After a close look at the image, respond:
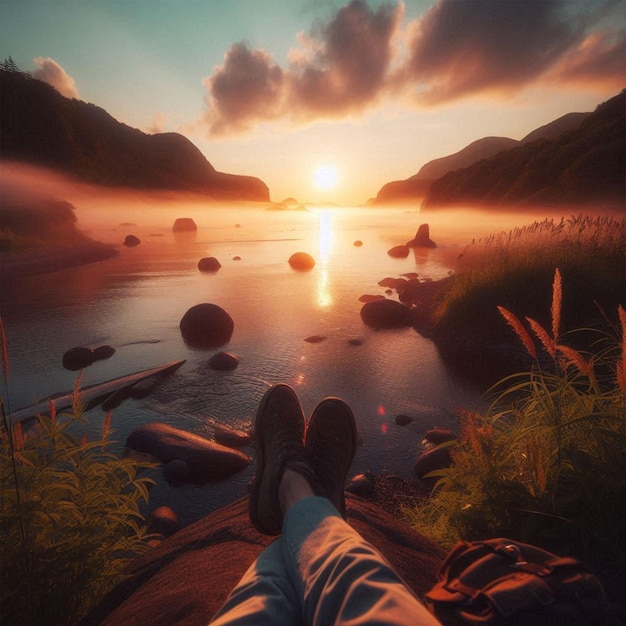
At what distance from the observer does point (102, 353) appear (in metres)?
8.84

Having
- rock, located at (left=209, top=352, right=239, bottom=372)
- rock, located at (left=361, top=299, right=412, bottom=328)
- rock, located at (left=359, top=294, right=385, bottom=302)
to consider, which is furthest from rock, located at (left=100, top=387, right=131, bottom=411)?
rock, located at (left=359, top=294, right=385, bottom=302)

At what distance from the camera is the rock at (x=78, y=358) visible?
27.1ft

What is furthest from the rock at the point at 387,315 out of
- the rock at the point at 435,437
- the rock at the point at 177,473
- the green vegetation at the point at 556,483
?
the green vegetation at the point at 556,483

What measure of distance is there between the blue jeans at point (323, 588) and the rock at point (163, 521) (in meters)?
2.48

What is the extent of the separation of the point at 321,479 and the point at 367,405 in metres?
3.96

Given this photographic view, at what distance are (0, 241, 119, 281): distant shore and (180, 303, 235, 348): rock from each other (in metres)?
14.0

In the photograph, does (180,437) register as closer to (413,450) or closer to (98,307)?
(413,450)

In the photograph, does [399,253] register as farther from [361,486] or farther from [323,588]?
[323,588]

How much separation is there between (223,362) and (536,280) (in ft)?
23.9

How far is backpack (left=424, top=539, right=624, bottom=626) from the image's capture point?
121 centimetres

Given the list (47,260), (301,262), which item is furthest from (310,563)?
(47,260)

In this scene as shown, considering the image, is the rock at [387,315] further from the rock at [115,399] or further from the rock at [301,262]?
the rock at [301,262]

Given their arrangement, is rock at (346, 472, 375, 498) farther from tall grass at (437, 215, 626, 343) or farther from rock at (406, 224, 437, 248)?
rock at (406, 224, 437, 248)

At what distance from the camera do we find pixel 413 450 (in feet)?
16.5
